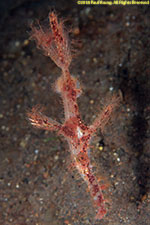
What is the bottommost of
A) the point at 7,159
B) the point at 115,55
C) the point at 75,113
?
the point at 7,159

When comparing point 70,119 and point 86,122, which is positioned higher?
point 70,119

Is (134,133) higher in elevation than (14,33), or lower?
lower

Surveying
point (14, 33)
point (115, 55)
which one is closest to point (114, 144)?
point (115, 55)

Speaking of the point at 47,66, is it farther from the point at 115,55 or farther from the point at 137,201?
the point at 137,201

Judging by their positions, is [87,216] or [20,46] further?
[20,46]

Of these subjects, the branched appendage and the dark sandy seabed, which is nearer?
the branched appendage

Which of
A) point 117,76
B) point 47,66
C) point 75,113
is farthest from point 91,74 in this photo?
point 75,113

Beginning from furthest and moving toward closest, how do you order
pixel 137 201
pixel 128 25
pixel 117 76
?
pixel 128 25, pixel 117 76, pixel 137 201

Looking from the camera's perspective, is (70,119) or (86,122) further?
(86,122)

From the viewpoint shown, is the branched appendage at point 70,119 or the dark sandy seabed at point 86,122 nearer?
the branched appendage at point 70,119

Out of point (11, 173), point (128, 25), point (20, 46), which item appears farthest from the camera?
point (20, 46)
